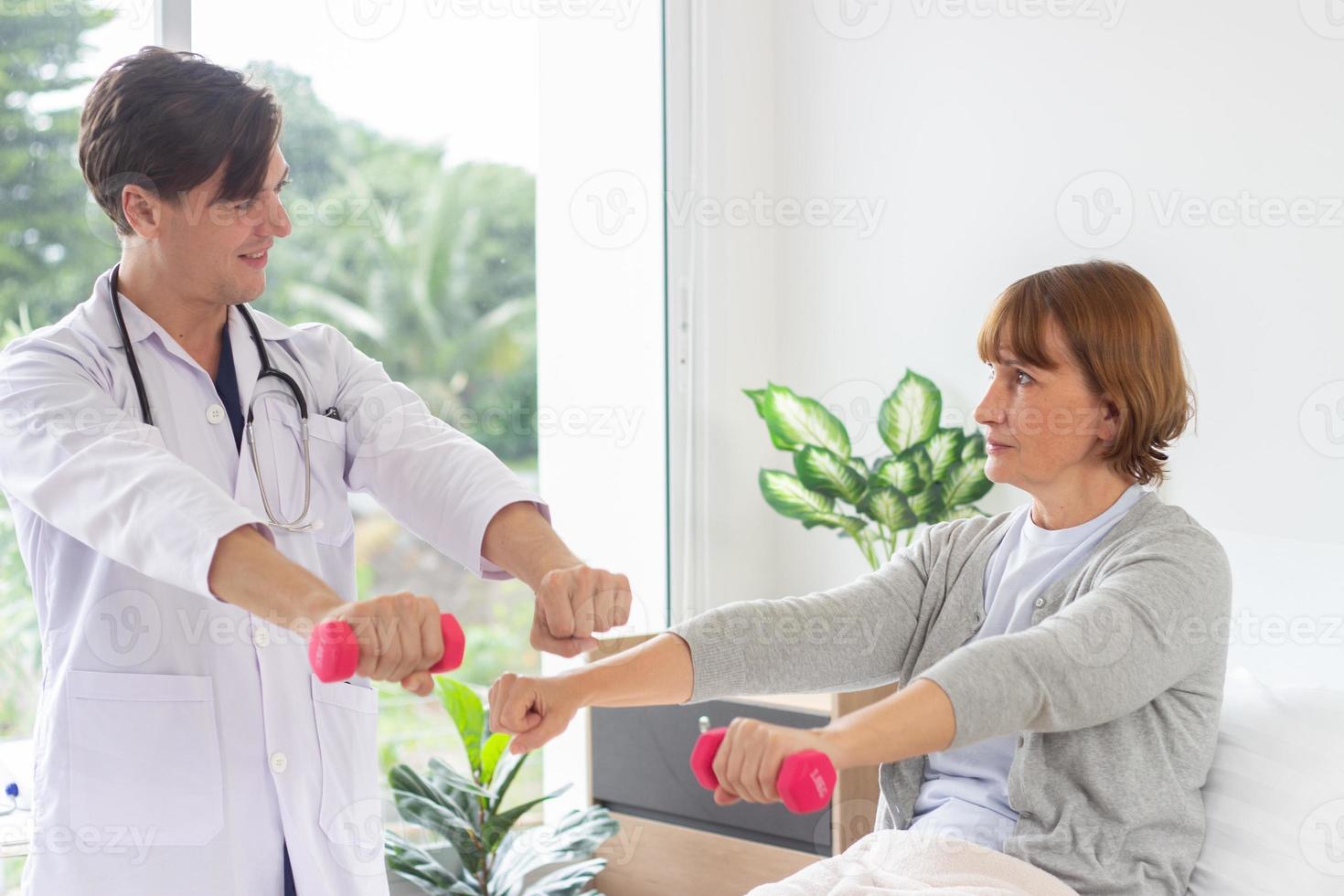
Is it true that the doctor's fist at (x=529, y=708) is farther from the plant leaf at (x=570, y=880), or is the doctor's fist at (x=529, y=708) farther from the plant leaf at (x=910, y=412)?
the plant leaf at (x=910, y=412)

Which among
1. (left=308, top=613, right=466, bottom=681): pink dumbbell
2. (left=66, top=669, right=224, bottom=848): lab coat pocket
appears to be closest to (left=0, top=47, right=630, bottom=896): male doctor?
(left=66, top=669, right=224, bottom=848): lab coat pocket

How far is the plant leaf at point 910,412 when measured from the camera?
251 centimetres

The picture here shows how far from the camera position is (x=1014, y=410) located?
154 centimetres

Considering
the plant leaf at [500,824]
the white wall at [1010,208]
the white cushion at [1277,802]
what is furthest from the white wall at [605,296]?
the white cushion at [1277,802]

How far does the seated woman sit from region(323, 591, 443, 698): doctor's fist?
23 centimetres

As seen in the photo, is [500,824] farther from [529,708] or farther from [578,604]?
[578,604]

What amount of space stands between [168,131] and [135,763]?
0.69 m

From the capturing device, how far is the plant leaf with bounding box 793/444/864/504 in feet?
8.26

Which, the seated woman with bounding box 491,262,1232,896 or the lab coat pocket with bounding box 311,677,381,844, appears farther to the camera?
the lab coat pocket with bounding box 311,677,381,844

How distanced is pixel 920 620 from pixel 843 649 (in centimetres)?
12

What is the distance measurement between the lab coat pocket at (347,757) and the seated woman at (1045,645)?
191mm

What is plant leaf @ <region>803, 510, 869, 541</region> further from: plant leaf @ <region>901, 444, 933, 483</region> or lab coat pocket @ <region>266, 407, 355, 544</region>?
lab coat pocket @ <region>266, 407, 355, 544</region>

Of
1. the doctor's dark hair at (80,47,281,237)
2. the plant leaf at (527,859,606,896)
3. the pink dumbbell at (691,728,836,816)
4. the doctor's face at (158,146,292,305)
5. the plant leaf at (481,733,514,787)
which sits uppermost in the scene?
the doctor's dark hair at (80,47,281,237)

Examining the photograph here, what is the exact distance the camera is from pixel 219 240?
1429 mm
